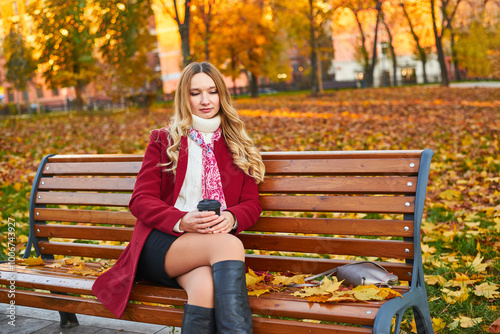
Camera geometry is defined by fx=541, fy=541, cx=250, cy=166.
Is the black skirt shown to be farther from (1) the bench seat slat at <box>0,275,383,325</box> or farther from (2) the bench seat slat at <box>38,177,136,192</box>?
(2) the bench seat slat at <box>38,177,136,192</box>

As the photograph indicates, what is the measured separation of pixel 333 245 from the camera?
275 centimetres

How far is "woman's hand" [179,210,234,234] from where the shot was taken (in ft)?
8.21

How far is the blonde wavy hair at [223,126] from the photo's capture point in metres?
2.88

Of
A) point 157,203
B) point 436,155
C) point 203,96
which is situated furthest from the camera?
point 436,155

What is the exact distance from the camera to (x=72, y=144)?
11.1 m

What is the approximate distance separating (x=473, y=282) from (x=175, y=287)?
1.96 metres

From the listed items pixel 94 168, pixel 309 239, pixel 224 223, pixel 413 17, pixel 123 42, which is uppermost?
pixel 413 17

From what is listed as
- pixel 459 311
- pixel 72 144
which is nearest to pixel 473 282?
pixel 459 311

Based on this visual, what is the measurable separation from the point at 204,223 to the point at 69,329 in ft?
4.93

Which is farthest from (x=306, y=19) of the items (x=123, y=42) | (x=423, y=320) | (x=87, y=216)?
(x=423, y=320)

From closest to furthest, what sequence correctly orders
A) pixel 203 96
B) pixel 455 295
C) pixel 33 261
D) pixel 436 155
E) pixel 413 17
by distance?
pixel 203 96
pixel 455 295
pixel 33 261
pixel 436 155
pixel 413 17

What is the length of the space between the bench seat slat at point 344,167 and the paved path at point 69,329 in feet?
3.84

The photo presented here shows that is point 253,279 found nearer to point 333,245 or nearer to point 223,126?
point 333,245

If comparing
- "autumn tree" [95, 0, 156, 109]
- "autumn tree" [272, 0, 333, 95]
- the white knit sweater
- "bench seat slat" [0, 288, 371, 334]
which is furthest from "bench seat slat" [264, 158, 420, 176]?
"autumn tree" [272, 0, 333, 95]
